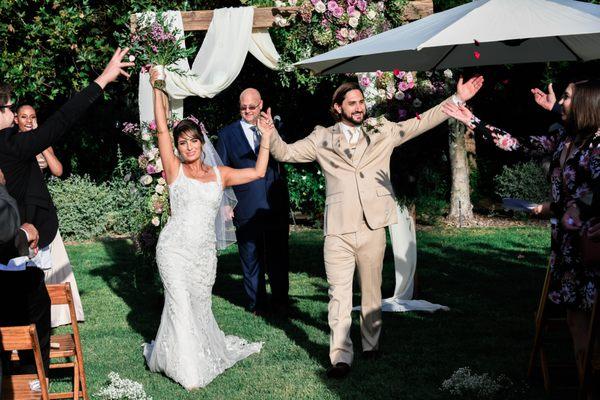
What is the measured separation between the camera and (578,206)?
489cm

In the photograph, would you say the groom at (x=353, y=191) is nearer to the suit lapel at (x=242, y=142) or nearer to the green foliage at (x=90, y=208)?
the suit lapel at (x=242, y=142)

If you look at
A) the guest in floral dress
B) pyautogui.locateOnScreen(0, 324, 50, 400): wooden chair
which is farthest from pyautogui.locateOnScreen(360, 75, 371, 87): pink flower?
pyautogui.locateOnScreen(0, 324, 50, 400): wooden chair

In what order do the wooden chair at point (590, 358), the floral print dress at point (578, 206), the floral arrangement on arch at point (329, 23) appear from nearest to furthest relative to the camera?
the wooden chair at point (590, 358), the floral print dress at point (578, 206), the floral arrangement on arch at point (329, 23)

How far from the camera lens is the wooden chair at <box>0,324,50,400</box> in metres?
4.11

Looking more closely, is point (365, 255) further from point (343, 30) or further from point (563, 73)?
point (563, 73)

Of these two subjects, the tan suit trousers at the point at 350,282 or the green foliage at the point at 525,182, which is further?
the green foliage at the point at 525,182

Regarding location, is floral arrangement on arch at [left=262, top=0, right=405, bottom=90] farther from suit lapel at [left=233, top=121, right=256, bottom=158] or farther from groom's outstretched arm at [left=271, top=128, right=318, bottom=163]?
groom's outstretched arm at [left=271, top=128, right=318, bottom=163]

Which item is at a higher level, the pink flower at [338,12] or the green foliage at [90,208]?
the pink flower at [338,12]

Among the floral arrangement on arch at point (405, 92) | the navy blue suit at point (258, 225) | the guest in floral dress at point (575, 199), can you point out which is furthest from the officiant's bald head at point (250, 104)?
the guest in floral dress at point (575, 199)

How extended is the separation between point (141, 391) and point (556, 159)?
10.5 ft

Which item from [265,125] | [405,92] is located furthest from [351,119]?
[405,92]

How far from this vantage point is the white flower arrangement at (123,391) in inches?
231

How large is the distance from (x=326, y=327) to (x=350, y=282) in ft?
4.83

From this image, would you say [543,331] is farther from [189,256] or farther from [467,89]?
[189,256]
